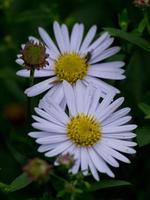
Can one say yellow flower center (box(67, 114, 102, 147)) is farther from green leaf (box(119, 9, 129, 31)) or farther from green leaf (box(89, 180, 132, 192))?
green leaf (box(119, 9, 129, 31))

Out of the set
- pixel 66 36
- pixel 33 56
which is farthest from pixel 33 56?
pixel 66 36

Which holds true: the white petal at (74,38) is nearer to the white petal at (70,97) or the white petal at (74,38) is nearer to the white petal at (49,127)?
the white petal at (70,97)

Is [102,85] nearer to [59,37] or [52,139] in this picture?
[59,37]

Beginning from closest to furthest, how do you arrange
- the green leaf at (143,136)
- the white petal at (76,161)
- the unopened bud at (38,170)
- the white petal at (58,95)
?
the unopened bud at (38,170), the white petal at (76,161), the green leaf at (143,136), the white petal at (58,95)

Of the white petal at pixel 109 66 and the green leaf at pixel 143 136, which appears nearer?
the green leaf at pixel 143 136

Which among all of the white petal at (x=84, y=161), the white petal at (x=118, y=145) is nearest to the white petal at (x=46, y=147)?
the white petal at (x=84, y=161)

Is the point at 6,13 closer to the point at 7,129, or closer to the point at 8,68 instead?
the point at 8,68

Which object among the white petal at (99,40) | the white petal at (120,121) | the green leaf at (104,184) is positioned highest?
the white petal at (99,40)
